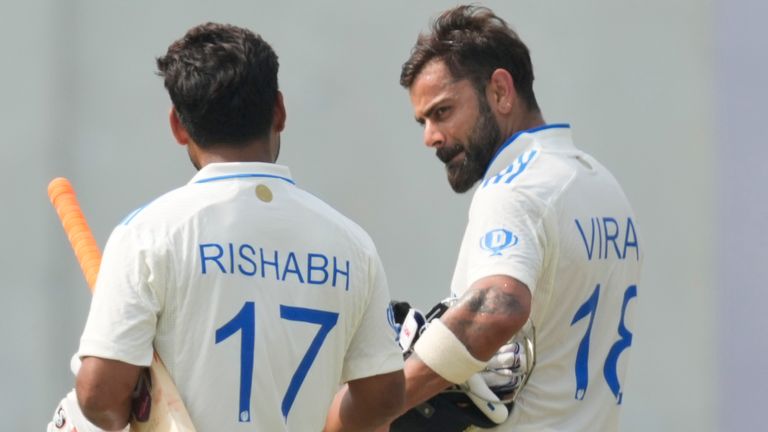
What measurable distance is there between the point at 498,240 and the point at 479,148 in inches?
16.8

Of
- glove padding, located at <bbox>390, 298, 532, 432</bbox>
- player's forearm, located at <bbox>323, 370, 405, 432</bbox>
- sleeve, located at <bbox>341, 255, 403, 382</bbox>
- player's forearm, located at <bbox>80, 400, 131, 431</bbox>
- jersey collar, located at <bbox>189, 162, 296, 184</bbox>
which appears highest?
jersey collar, located at <bbox>189, 162, 296, 184</bbox>

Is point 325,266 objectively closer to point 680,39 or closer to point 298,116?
point 298,116

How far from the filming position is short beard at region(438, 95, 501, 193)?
3.54 meters

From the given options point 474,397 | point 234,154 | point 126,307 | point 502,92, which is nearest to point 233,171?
point 234,154

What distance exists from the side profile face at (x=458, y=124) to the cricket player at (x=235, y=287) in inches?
32.8

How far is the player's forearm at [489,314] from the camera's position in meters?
3.10

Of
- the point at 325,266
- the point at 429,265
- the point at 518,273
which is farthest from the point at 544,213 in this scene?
the point at 429,265

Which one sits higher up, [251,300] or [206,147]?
[206,147]

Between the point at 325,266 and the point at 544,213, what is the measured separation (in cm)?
72

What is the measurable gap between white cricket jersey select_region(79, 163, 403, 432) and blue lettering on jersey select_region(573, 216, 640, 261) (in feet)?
2.29

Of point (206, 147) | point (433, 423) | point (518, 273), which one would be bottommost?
point (433, 423)

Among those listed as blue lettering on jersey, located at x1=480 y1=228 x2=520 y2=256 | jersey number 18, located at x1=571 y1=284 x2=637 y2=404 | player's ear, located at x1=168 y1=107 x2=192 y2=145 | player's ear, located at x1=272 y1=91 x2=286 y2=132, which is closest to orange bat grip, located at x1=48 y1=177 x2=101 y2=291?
player's ear, located at x1=168 y1=107 x2=192 y2=145

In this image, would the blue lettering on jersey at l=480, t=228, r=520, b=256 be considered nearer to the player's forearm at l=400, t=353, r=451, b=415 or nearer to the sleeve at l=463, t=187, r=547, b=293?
the sleeve at l=463, t=187, r=547, b=293

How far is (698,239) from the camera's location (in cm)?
512
